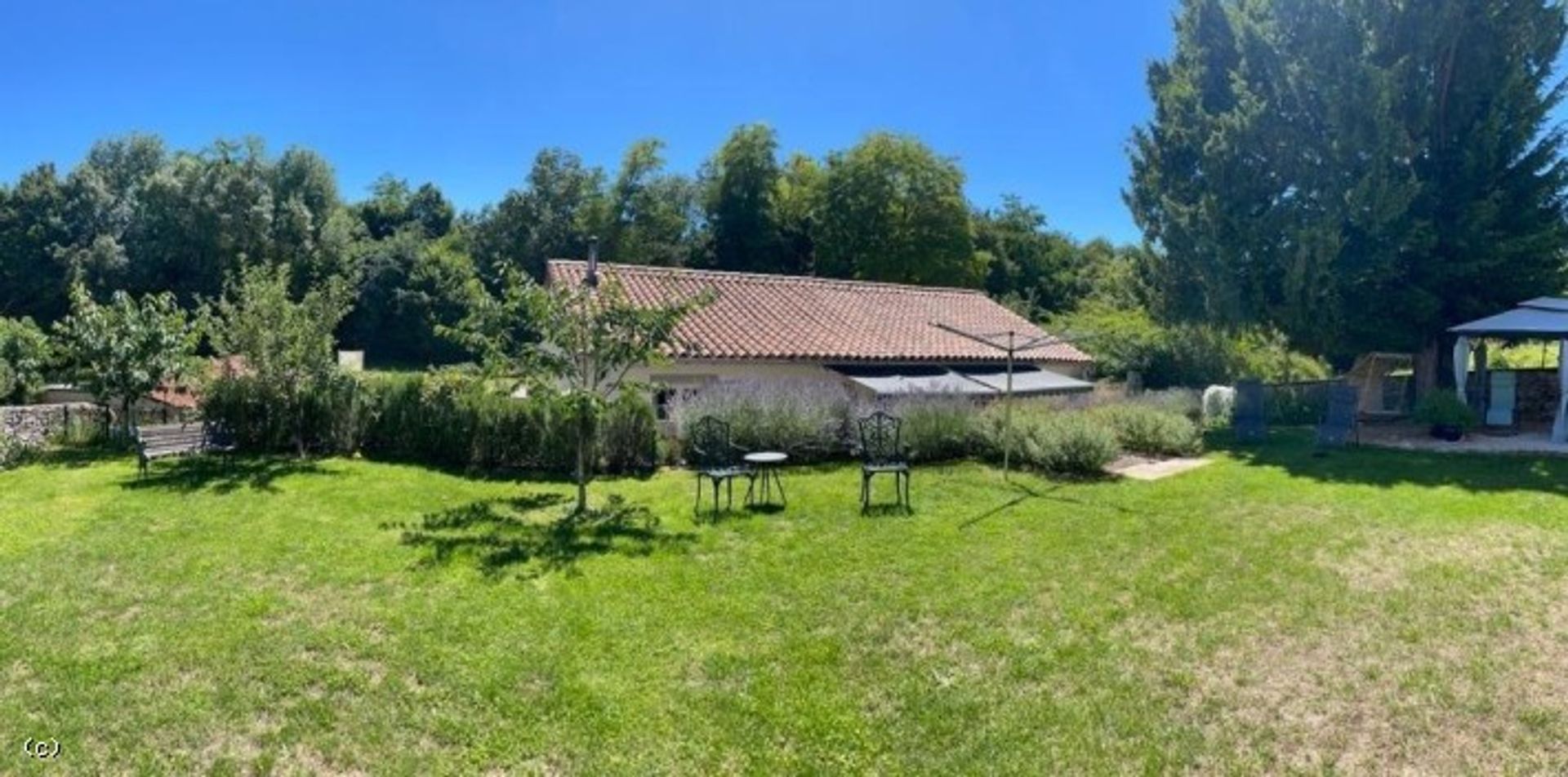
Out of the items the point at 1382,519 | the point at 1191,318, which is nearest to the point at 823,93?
the point at 1191,318

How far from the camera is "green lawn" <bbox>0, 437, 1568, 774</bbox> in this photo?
5672 mm

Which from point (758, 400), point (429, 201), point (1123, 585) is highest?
point (429, 201)

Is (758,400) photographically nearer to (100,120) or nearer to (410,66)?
(410,66)

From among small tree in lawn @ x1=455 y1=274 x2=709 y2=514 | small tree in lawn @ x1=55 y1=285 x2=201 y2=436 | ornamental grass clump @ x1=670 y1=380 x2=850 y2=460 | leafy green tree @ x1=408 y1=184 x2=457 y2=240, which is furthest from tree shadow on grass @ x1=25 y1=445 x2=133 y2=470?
leafy green tree @ x1=408 y1=184 x2=457 y2=240

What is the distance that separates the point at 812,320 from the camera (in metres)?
23.7

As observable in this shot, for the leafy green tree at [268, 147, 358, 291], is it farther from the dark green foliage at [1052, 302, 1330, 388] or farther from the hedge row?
the dark green foliage at [1052, 302, 1330, 388]

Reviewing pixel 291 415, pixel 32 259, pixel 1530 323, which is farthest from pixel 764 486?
pixel 32 259

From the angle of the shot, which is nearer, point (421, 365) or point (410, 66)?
point (410, 66)

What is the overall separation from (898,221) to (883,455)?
3627 centimetres

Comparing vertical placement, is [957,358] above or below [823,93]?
below

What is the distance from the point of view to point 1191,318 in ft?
89.8

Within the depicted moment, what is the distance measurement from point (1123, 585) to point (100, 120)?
78.0 meters

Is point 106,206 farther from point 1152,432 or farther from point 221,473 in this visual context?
point 1152,432

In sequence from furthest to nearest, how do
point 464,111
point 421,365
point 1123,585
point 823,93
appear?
point 421,365 < point 464,111 < point 823,93 < point 1123,585
